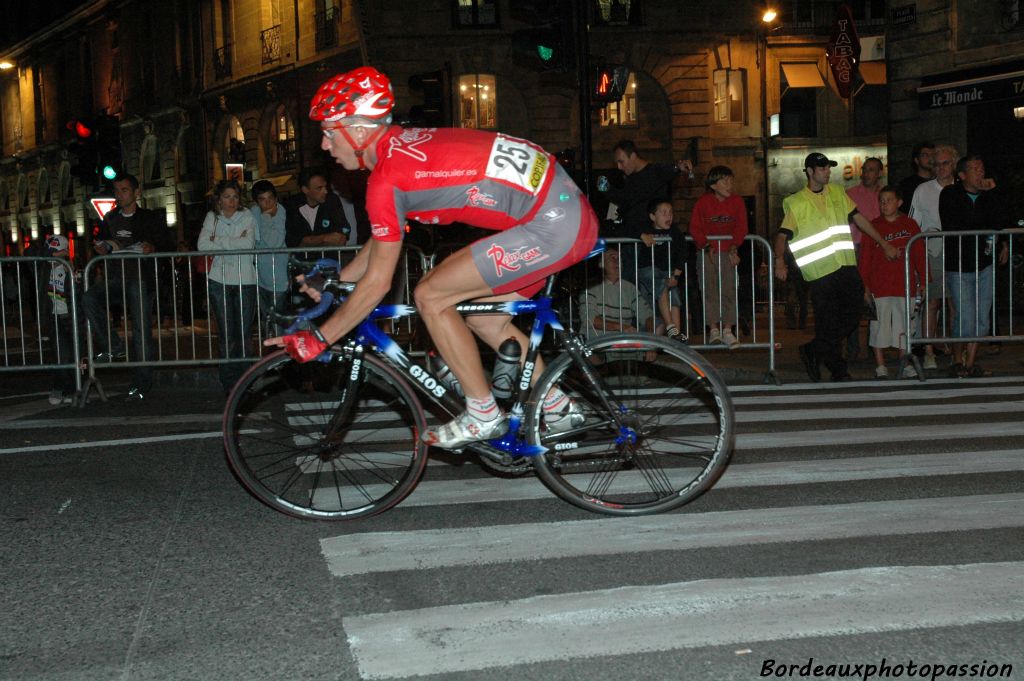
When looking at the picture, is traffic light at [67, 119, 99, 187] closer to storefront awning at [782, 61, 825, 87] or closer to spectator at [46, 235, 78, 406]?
spectator at [46, 235, 78, 406]

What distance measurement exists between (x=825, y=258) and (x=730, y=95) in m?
26.0

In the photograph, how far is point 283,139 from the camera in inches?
1502

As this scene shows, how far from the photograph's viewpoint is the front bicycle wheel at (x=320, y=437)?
17.3 feet

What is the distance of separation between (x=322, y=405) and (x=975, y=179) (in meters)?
8.24

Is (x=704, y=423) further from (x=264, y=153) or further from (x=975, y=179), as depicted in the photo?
(x=264, y=153)

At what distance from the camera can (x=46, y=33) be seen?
58094 millimetres

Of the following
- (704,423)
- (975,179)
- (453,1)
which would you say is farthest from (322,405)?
(453,1)

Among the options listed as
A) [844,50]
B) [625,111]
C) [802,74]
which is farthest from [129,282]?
[802,74]

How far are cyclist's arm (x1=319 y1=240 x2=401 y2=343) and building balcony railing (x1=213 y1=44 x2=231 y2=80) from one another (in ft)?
126

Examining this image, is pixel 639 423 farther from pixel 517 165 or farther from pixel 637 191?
pixel 637 191

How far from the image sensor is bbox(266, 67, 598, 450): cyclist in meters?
4.96

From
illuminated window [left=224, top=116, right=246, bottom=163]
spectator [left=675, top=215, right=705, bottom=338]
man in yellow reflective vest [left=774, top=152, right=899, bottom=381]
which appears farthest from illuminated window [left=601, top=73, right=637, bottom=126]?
man in yellow reflective vest [left=774, top=152, right=899, bottom=381]

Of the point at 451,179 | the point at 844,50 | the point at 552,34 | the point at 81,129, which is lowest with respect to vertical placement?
the point at 451,179

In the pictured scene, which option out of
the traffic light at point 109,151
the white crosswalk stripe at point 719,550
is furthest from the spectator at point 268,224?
the traffic light at point 109,151
